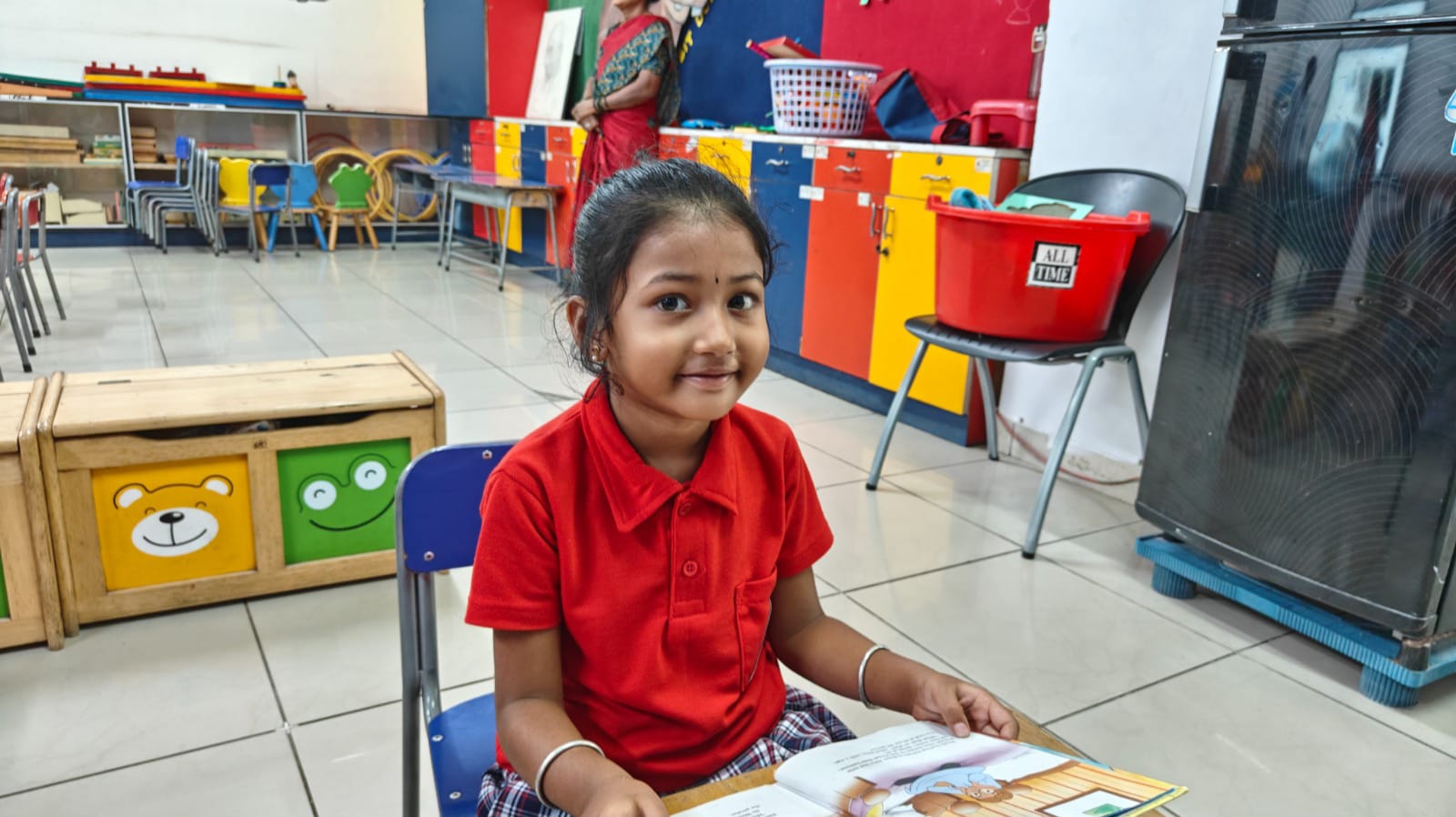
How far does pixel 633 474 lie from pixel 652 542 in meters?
0.06

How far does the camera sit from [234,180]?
260 inches

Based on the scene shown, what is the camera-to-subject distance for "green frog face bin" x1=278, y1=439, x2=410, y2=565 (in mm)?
1920

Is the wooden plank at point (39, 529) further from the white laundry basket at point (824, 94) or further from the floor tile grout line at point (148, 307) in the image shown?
the white laundry basket at point (824, 94)

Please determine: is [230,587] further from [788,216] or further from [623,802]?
[788,216]

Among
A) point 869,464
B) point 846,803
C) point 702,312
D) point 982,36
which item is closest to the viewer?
point 846,803

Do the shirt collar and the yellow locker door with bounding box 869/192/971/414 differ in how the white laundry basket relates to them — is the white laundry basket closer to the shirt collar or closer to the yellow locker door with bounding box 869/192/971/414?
the yellow locker door with bounding box 869/192/971/414

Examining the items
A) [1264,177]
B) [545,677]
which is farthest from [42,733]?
[1264,177]

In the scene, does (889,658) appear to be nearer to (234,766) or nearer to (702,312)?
(702,312)

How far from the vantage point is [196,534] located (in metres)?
1.86

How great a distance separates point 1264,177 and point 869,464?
1.39m

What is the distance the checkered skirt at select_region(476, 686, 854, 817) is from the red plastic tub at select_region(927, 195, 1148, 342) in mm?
1504

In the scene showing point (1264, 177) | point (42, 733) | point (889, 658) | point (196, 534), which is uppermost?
point (1264, 177)

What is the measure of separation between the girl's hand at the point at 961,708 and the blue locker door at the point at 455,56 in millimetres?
7516

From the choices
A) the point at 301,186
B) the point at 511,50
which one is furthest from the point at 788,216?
the point at 511,50
